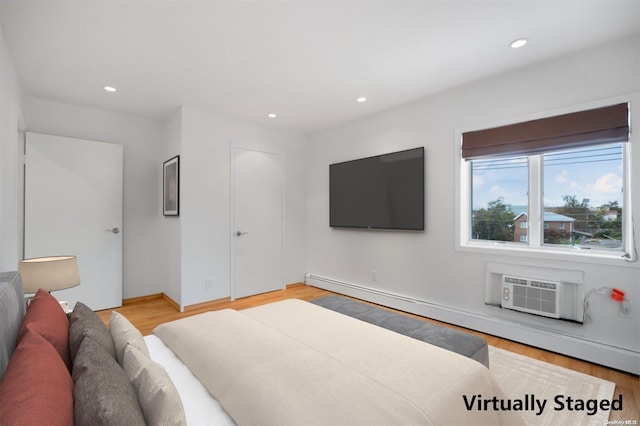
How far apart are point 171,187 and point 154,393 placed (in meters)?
3.44

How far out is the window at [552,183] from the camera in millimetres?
2385

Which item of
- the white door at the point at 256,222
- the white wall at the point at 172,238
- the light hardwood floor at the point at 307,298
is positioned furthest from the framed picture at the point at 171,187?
the light hardwood floor at the point at 307,298

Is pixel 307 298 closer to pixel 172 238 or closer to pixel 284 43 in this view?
pixel 172 238

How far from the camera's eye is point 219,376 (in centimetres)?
123

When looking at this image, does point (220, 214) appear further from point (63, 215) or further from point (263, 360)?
point (263, 360)

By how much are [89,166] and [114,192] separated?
0.39 meters

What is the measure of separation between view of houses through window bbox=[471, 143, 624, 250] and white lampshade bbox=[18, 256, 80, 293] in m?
3.53

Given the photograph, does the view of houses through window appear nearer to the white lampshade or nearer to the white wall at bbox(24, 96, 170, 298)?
the white lampshade

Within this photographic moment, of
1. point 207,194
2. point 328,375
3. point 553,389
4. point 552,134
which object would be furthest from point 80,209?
point 552,134

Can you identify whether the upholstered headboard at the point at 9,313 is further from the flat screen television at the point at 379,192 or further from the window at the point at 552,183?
the window at the point at 552,183

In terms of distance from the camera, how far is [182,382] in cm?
129

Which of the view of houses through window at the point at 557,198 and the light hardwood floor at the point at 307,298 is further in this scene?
the view of houses through window at the point at 557,198

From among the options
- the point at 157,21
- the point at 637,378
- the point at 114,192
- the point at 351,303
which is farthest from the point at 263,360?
the point at 114,192

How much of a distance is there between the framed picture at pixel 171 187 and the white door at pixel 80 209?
51 centimetres
